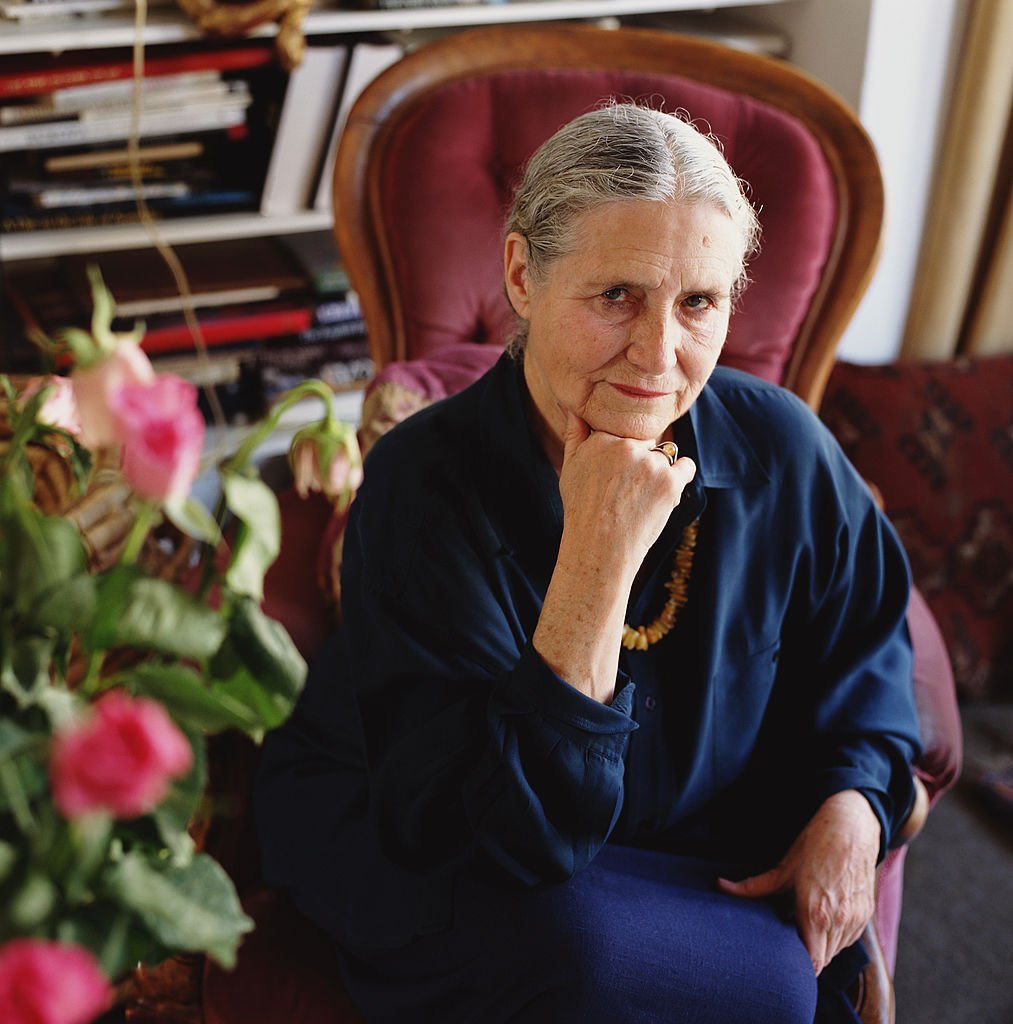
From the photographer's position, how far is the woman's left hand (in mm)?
1085

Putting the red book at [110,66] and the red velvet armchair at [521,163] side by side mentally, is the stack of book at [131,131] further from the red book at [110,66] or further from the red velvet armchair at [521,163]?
the red velvet armchair at [521,163]

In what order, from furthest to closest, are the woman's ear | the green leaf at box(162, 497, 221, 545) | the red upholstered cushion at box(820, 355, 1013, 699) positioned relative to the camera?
the red upholstered cushion at box(820, 355, 1013, 699) → the woman's ear → the green leaf at box(162, 497, 221, 545)

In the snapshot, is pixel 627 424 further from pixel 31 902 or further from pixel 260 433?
pixel 31 902

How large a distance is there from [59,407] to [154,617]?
156 mm

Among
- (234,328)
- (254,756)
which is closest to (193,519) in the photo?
(254,756)

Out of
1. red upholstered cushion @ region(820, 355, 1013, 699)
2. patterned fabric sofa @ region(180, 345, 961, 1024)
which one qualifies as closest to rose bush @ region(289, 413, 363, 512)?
patterned fabric sofa @ region(180, 345, 961, 1024)

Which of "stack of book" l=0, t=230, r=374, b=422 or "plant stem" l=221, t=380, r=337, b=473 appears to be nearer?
"plant stem" l=221, t=380, r=337, b=473

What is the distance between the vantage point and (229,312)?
6.81ft

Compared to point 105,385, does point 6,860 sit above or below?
below

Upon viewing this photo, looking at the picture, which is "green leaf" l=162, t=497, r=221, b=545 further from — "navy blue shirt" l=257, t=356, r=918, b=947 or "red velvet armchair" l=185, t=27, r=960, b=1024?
"red velvet armchair" l=185, t=27, r=960, b=1024

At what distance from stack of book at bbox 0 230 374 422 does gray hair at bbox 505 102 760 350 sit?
1107 millimetres

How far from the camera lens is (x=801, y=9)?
7.00 ft

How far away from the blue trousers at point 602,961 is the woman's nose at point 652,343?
18.6 inches

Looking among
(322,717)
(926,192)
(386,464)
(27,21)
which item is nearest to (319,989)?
(322,717)
